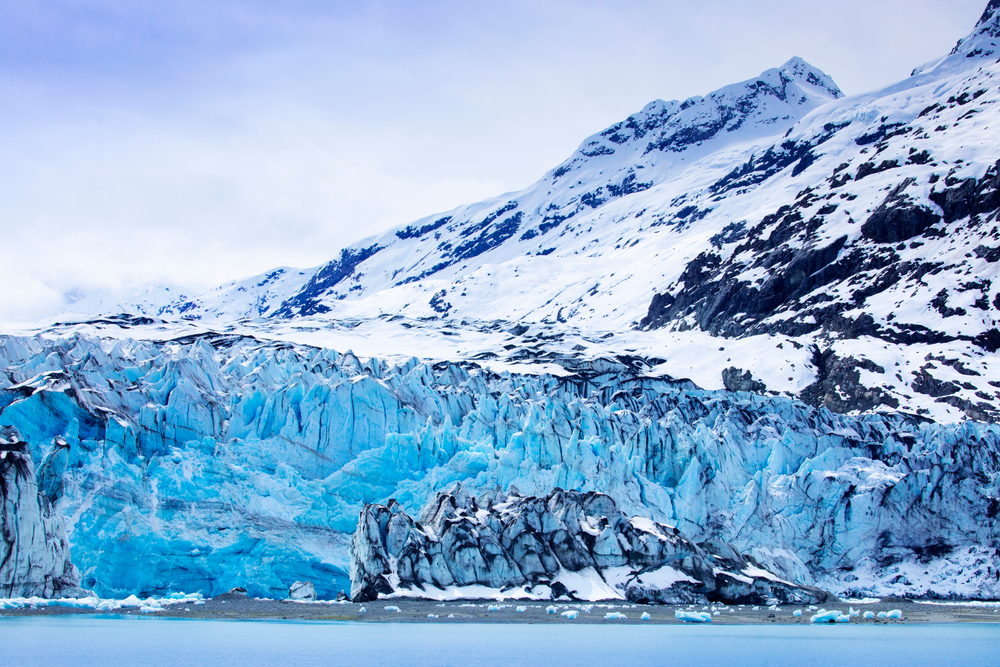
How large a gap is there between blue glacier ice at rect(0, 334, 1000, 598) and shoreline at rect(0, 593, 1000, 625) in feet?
7.93

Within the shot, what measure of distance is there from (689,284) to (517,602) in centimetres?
9378

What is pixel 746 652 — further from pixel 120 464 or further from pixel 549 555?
pixel 120 464

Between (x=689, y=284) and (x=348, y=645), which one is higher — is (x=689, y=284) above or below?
above

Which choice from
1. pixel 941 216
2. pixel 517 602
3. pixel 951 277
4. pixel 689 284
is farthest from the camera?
pixel 689 284

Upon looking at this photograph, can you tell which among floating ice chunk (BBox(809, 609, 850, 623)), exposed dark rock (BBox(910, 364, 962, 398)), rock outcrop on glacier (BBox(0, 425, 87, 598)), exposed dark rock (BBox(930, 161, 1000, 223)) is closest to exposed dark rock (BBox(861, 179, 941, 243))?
exposed dark rock (BBox(930, 161, 1000, 223))

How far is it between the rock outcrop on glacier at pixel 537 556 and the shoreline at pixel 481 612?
0.58 m

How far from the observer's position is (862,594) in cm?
4031

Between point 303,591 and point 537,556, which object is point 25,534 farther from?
point 537,556

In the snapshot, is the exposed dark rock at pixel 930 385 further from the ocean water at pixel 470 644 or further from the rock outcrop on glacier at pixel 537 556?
the ocean water at pixel 470 644

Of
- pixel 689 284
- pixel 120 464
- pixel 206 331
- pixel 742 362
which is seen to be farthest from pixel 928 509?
pixel 689 284

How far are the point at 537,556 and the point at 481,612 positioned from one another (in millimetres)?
3162

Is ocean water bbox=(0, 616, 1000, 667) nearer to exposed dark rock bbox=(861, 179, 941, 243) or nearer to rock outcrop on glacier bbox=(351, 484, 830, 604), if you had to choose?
rock outcrop on glacier bbox=(351, 484, 830, 604)

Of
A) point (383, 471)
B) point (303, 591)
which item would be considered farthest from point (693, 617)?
point (383, 471)

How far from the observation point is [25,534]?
27438 millimetres
